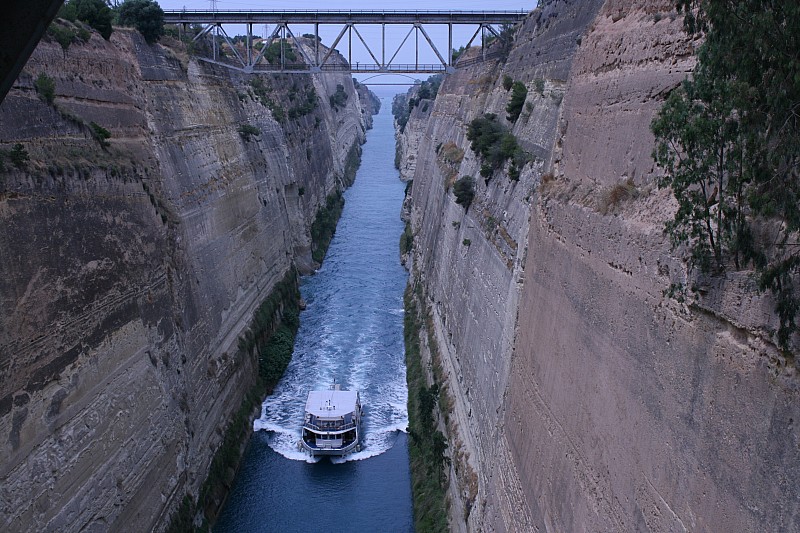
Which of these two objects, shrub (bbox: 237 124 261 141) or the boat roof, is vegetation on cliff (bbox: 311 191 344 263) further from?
the boat roof

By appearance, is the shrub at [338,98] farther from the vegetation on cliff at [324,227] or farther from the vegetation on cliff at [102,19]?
the vegetation on cliff at [102,19]

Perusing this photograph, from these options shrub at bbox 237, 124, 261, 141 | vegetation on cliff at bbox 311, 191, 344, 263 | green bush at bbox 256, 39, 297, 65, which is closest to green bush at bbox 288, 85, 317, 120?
green bush at bbox 256, 39, 297, 65

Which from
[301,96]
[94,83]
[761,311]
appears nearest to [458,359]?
[94,83]

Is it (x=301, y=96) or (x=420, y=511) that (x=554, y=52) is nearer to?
(x=420, y=511)

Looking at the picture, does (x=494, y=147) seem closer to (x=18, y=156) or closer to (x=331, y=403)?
(x=331, y=403)

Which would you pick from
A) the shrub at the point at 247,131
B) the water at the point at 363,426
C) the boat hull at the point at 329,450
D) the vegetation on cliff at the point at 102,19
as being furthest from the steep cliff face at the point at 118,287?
the boat hull at the point at 329,450

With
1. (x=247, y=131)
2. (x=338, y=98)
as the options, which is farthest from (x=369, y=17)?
(x=338, y=98)
